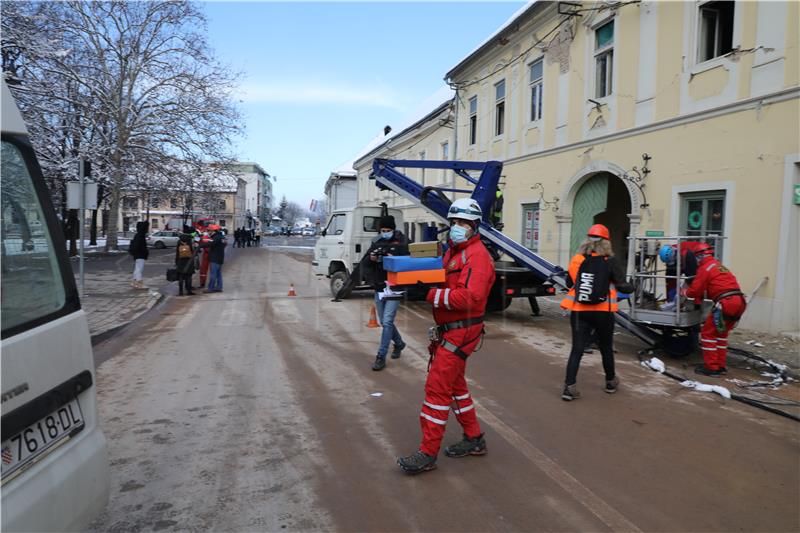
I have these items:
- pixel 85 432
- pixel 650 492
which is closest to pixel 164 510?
pixel 85 432

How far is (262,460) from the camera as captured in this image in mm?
3980

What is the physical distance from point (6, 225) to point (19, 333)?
0.45 m

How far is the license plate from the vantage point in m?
1.93

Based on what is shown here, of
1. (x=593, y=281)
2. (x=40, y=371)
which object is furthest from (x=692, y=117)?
(x=40, y=371)

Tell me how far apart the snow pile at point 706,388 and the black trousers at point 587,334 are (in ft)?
3.77

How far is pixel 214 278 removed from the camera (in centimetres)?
1495

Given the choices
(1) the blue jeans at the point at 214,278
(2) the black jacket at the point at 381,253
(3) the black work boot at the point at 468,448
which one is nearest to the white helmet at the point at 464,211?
(3) the black work boot at the point at 468,448

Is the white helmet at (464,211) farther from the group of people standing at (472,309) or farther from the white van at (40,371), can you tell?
the white van at (40,371)

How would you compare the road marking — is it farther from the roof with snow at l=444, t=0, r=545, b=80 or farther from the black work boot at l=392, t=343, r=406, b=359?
the roof with snow at l=444, t=0, r=545, b=80

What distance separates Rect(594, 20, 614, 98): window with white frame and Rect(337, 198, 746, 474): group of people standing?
8204 mm

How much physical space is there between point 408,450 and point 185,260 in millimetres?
11472

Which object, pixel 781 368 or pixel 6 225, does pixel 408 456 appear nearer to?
pixel 6 225

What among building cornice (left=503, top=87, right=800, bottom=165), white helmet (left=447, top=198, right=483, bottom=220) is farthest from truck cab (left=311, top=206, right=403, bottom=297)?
white helmet (left=447, top=198, right=483, bottom=220)

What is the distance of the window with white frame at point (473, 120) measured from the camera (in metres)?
21.6
